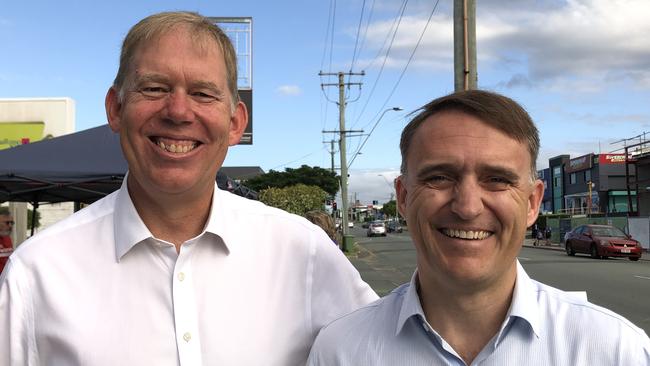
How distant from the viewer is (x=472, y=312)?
1.82m

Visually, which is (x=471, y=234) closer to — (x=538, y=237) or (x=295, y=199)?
(x=295, y=199)

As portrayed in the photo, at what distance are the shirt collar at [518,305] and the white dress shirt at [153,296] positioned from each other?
46cm

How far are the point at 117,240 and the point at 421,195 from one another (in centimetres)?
102

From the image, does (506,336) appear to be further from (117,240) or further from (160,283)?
(117,240)

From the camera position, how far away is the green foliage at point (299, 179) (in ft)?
202

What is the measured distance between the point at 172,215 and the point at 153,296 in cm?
28

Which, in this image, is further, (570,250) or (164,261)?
(570,250)

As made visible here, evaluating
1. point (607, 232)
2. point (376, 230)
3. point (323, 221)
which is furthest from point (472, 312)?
point (376, 230)


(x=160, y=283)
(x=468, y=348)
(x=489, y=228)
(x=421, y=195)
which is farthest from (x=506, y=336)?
(x=160, y=283)

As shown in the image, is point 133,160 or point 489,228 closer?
point 489,228

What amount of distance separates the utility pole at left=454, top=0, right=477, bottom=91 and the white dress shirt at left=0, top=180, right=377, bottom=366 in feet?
20.3

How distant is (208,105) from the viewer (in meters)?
2.11

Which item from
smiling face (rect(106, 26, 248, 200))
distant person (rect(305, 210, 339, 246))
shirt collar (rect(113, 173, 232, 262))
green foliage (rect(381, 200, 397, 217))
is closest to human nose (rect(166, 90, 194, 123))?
smiling face (rect(106, 26, 248, 200))

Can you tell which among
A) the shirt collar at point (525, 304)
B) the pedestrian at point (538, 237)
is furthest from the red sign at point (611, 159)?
the shirt collar at point (525, 304)
